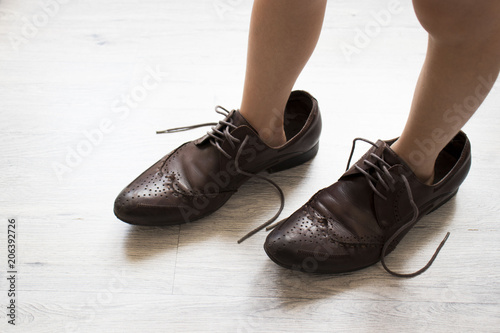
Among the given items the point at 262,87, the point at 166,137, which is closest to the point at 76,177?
the point at 166,137

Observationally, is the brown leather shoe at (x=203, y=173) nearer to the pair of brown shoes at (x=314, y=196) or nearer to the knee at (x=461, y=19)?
the pair of brown shoes at (x=314, y=196)

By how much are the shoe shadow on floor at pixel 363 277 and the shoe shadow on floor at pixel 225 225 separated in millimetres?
104

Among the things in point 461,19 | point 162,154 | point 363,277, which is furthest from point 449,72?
point 162,154

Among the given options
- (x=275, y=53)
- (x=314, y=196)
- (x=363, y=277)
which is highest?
(x=275, y=53)

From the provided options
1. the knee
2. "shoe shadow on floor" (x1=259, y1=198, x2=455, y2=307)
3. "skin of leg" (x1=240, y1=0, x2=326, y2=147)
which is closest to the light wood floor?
"shoe shadow on floor" (x1=259, y1=198, x2=455, y2=307)

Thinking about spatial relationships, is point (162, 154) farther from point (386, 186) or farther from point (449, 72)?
point (449, 72)

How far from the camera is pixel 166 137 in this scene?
1088 millimetres

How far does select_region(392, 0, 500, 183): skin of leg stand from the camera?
0.63m

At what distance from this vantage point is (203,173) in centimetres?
88

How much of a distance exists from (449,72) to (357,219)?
11.2 inches

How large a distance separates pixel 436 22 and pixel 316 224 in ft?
1.23

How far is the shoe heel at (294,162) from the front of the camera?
980mm

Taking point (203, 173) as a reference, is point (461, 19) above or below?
above

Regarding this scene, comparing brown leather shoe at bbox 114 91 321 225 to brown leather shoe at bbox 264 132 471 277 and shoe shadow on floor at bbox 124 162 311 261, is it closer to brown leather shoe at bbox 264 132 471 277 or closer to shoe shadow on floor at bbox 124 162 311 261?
shoe shadow on floor at bbox 124 162 311 261
